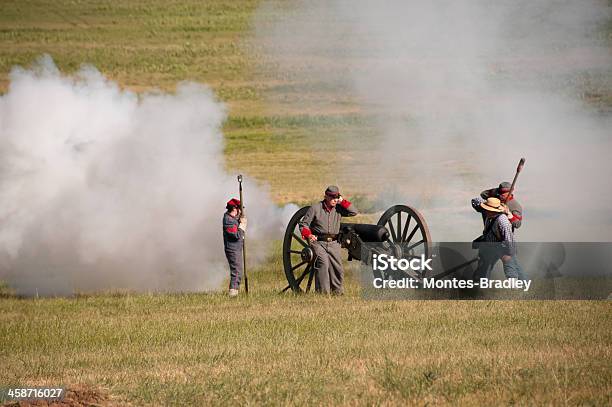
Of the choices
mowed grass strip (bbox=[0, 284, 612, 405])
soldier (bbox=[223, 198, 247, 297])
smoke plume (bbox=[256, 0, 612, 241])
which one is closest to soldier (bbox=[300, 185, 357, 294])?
mowed grass strip (bbox=[0, 284, 612, 405])

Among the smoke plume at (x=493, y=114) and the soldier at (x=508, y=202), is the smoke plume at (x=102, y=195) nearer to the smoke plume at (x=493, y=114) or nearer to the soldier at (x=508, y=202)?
the smoke plume at (x=493, y=114)

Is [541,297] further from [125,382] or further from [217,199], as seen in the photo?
[217,199]

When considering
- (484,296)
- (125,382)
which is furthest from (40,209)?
(125,382)

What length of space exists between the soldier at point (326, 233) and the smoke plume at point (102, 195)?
3.50 meters

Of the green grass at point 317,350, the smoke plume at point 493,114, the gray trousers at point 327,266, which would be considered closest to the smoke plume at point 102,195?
the green grass at point 317,350

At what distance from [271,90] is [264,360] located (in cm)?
6132

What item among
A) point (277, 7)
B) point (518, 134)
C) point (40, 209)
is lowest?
point (40, 209)

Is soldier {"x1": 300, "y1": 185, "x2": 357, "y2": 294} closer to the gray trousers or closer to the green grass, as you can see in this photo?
the gray trousers

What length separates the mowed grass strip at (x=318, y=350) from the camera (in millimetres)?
11070

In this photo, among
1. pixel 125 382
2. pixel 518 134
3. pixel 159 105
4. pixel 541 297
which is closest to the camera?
pixel 125 382

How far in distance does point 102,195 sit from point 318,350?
9472mm

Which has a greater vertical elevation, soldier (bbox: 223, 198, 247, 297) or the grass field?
soldier (bbox: 223, 198, 247, 297)

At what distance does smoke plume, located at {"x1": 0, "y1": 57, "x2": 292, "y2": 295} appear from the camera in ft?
70.0

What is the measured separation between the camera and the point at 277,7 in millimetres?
75188
